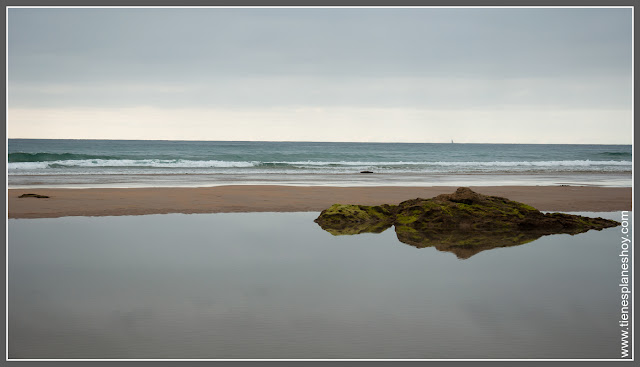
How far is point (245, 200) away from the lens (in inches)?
579

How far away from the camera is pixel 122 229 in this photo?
30.9 ft

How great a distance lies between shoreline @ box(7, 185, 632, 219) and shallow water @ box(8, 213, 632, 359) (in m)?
4.16

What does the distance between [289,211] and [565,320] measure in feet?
27.7

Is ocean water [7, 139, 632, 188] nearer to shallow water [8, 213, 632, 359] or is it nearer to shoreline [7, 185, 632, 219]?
shoreline [7, 185, 632, 219]

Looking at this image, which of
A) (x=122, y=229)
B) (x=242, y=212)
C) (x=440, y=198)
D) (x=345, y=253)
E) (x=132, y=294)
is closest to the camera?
(x=132, y=294)

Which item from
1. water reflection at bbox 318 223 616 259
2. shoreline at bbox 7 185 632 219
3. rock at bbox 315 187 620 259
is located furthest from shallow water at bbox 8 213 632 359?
shoreline at bbox 7 185 632 219

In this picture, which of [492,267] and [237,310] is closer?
[237,310]

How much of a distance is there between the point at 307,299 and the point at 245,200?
994 cm

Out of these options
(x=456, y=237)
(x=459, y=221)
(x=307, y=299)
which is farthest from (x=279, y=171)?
(x=307, y=299)

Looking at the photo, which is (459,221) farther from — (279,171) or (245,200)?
(279,171)

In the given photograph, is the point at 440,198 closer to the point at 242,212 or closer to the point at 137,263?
the point at 242,212

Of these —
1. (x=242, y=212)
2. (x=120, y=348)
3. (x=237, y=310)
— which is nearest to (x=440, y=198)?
(x=242, y=212)

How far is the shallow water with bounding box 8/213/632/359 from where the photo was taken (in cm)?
397

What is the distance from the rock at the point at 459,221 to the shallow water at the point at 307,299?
73 centimetres
